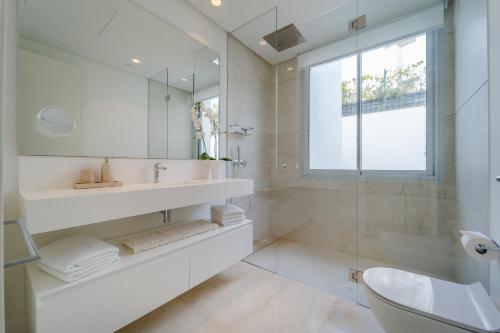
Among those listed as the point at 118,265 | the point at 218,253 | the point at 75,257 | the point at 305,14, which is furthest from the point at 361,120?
the point at 75,257

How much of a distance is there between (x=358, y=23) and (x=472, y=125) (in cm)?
141

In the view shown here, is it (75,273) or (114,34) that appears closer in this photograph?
(75,273)

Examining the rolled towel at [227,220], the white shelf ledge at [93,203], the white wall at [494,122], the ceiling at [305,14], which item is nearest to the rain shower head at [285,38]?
the ceiling at [305,14]

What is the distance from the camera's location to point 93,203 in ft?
3.44

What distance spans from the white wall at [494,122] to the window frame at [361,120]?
842mm

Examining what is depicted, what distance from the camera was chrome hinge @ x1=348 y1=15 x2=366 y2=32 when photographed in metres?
2.04

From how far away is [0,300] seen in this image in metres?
0.41

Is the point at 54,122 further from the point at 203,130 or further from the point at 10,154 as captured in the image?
the point at 203,130

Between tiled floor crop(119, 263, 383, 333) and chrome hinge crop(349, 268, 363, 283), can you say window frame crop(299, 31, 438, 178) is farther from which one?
tiled floor crop(119, 263, 383, 333)

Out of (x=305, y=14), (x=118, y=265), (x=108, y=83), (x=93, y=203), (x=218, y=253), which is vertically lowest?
(x=218, y=253)

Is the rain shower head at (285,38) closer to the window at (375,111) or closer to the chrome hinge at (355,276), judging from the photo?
the window at (375,111)

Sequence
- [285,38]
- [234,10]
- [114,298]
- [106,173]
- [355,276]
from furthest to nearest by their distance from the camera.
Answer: [285,38], [234,10], [355,276], [106,173], [114,298]

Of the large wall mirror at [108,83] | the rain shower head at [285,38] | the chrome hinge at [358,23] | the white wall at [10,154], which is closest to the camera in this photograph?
the white wall at [10,154]

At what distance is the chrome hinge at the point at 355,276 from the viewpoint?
1828mm
